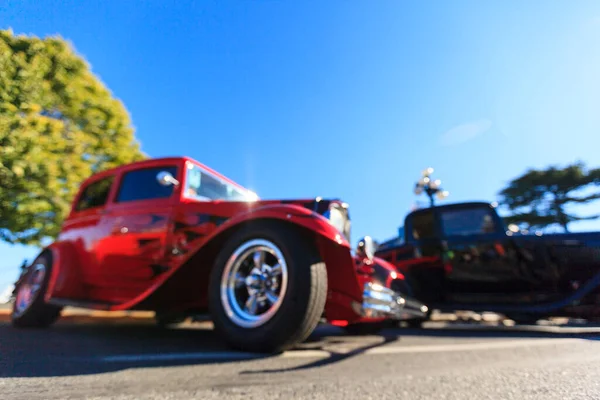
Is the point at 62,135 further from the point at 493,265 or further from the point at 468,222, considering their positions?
the point at 493,265

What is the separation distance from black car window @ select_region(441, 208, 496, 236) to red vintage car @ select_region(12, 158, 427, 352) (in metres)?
1.76

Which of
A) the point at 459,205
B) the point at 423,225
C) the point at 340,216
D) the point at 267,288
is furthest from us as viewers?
the point at 423,225

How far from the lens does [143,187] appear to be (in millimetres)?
3854

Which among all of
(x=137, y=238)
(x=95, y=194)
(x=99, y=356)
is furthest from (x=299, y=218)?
(x=95, y=194)

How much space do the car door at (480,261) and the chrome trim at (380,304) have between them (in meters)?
2.23

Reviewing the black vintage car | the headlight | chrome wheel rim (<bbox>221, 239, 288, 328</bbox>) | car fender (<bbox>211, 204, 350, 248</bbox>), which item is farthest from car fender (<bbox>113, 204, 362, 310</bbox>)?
the black vintage car

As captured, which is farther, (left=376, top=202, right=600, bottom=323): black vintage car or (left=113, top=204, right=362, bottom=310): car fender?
(left=376, top=202, right=600, bottom=323): black vintage car

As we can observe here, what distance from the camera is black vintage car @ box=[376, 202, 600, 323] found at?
417 cm

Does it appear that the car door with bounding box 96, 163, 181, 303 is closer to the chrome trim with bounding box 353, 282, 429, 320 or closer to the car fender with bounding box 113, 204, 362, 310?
the car fender with bounding box 113, 204, 362, 310

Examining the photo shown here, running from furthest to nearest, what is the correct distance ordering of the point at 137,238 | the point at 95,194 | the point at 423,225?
the point at 423,225
the point at 95,194
the point at 137,238

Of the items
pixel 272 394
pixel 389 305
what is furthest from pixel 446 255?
pixel 272 394

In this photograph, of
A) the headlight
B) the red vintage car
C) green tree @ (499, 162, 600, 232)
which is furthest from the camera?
green tree @ (499, 162, 600, 232)

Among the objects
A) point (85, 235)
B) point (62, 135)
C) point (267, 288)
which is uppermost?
point (62, 135)

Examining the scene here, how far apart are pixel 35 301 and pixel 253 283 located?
2.94m
